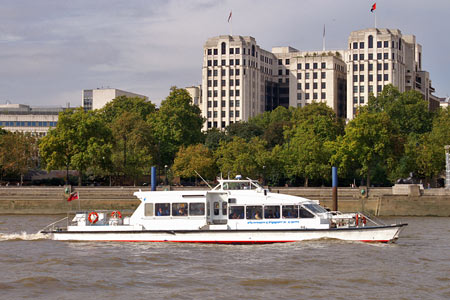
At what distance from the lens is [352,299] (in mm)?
24656

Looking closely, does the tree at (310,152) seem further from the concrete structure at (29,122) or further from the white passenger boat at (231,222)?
the concrete structure at (29,122)

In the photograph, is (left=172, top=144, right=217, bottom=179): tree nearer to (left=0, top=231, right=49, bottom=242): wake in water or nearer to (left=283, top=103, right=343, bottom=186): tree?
(left=283, top=103, right=343, bottom=186): tree

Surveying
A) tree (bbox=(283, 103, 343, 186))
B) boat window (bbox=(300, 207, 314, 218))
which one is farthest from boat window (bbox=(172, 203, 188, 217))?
tree (bbox=(283, 103, 343, 186))

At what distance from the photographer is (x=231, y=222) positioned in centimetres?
3712

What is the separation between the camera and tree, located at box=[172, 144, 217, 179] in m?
80.9

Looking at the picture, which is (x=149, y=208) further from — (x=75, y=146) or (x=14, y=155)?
(x=14, y=155)

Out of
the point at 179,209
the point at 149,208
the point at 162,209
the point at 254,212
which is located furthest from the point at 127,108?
the point at 254,212

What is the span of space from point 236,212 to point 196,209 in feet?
6.89

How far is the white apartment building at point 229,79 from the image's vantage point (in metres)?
140

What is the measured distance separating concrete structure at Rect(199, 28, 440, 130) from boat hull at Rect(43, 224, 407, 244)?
4022 inches

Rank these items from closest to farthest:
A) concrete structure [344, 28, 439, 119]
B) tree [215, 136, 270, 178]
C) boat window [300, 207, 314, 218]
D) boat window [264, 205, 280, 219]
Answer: boat window [300, 207, 314, 218], boat window [264, 205, 280, 219], tree [215, 136, 270, 178], concrete structure [344, 28, 439, 119]

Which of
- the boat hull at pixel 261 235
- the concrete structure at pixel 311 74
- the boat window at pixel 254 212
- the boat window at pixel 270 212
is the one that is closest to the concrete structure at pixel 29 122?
the concrete structure at pixel 311 74

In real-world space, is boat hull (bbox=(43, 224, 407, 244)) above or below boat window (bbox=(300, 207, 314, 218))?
below

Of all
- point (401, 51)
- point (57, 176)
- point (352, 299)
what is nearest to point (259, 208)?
point (352, 299)
